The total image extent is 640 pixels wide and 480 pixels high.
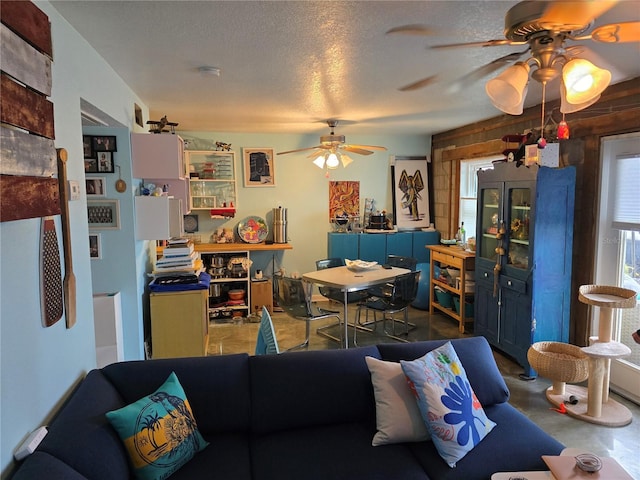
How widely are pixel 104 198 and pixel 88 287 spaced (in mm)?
1262

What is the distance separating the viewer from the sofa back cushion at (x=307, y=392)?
7.12 ft

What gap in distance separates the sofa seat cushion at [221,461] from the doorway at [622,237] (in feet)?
10.00

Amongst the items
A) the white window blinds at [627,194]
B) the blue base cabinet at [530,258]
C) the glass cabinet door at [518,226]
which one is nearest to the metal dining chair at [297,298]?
the blue base cabinet at [530,258]

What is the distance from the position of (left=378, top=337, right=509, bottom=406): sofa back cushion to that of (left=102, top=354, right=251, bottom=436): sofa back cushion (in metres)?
0.80

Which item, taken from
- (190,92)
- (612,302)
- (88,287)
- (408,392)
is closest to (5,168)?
(88,287)

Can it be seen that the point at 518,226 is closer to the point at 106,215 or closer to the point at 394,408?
the point at 394,408

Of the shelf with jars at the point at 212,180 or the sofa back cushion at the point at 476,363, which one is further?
the shelf with jars at the point at 212,180

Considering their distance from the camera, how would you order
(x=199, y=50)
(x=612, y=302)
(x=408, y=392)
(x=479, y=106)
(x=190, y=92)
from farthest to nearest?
(x=479, y=106), (x=190, y=92), (x=612, y=302), (x=199, y=50), (x=408, y=392)

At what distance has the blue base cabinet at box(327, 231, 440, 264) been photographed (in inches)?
240

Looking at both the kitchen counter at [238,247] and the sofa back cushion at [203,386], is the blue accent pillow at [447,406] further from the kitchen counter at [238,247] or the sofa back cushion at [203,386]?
the kitchen counter at [238,247]

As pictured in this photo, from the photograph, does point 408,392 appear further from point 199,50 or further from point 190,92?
point 190,92

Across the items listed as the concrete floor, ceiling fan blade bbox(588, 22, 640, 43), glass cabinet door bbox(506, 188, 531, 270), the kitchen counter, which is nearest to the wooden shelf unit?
the concrete floor

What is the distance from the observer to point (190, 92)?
3549mm

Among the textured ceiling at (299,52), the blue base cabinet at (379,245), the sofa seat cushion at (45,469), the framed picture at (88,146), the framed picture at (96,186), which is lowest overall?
the sofa seat cushion at (45,469)
